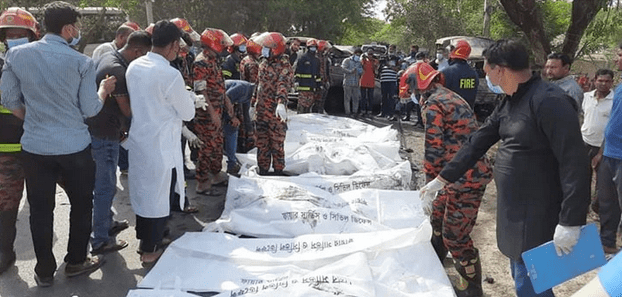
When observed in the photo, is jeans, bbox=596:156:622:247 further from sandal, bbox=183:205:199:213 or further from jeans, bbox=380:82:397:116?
jeans, bbox=380:82:397:116

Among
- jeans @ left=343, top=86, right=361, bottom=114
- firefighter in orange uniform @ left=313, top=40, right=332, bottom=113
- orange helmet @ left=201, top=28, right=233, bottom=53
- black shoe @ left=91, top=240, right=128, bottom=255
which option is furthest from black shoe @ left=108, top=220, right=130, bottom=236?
jeans @ left=343, top=86, right=361, bottom=114

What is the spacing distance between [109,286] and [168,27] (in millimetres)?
1854

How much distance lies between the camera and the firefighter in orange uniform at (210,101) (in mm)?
4695

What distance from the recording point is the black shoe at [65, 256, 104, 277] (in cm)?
322

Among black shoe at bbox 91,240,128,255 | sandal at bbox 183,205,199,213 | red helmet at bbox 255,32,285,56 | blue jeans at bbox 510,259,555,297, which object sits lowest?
sandal at bbox 183,205,199,213

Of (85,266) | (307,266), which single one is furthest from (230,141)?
(307,266)

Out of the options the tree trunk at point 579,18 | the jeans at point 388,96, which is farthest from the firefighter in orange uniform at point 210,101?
the jeans at point 388,96

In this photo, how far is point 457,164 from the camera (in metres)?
2.57

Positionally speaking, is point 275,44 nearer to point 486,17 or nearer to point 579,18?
point 579,18

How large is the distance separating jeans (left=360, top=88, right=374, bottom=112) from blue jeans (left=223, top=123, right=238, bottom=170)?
561 centimetres

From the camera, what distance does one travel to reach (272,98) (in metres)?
5.48

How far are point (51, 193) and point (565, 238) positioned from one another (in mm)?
2971

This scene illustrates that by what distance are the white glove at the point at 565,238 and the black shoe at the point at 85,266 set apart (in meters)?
2.98

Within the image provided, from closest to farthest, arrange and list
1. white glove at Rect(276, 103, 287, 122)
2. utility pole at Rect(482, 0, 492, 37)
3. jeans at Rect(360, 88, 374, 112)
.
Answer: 1. white glove at Rect(276, 103, 287, 122)
2. jeans at Rect(360, 88, 374, 112)
3. utility pole at Rect(482, 0, 492, 37)
